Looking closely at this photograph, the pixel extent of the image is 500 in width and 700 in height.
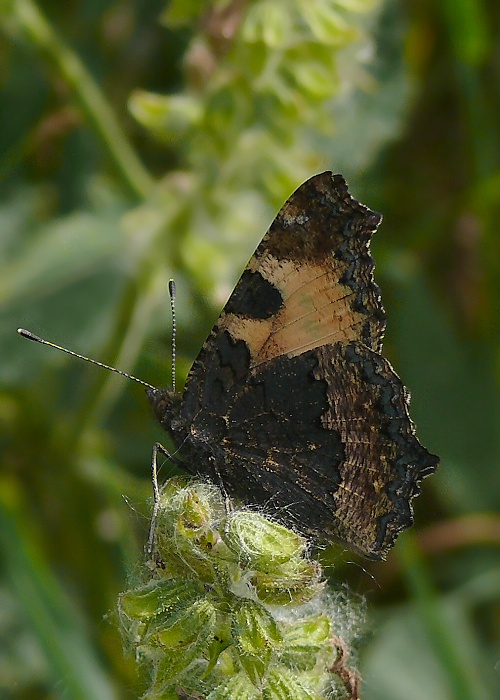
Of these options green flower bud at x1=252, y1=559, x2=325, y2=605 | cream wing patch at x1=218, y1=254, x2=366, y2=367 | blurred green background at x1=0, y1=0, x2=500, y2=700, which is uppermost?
blurred green background at x1=0, y1=0, x2=500, y2=700

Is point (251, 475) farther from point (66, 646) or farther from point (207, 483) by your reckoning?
point (66, 646)

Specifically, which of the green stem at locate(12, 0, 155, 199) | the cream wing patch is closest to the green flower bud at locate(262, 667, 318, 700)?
the cream wing patch

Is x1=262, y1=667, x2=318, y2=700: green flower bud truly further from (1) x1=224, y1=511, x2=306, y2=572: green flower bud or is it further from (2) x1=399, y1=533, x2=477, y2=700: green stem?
(2) x1=399, y1=533, x2=477, y2=700: green stem

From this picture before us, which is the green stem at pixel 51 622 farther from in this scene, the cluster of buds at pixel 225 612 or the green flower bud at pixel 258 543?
the green flower bud at pixel 258 543

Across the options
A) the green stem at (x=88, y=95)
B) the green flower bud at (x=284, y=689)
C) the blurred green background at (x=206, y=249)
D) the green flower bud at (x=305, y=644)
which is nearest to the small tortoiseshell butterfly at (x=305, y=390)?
the green flower bud at (x=305, y=644)

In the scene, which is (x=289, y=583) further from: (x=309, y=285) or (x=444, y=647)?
(x=444, y=647)

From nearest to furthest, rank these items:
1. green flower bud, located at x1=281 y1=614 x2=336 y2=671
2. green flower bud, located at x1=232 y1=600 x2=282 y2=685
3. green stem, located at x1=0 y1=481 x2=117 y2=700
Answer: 1. green flower bud, located at x1=232 y1=600 x2=282 y2=685
2. green flower bud, located at x1=281 y1=614 x2=336 y2=671
3. green stem, located at x1=0 y1=481 x2=117 y2=700
